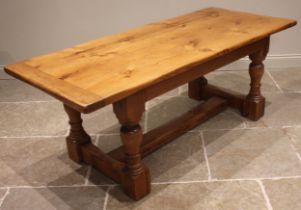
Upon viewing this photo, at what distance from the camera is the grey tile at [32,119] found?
2549 mm

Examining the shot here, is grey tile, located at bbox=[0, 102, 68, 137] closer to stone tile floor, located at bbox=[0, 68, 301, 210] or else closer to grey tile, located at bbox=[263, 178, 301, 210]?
stone tile floor, located at bbox=[0, 68, 301, 210]

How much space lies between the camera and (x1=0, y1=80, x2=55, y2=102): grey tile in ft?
10.0

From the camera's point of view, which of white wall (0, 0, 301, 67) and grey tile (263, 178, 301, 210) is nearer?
grey tile (263, 178, 301, 210)

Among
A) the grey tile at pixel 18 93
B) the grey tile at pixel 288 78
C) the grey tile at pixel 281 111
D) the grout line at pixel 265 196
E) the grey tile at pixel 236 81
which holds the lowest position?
the grey tile at pixel 18 93

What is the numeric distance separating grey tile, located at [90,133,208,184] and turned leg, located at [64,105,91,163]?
0.49 feet

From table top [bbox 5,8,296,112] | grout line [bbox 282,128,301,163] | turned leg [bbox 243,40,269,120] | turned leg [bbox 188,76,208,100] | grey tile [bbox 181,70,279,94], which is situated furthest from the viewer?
grey tile [bbox 181,70,279,94]

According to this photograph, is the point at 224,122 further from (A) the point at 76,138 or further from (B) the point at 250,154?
(A) the point at 76,138

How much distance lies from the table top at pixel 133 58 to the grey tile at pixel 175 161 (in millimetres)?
626

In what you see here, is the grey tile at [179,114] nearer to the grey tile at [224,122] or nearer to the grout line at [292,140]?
the grey tile at [224,122]

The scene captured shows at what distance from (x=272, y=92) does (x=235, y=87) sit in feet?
0.93

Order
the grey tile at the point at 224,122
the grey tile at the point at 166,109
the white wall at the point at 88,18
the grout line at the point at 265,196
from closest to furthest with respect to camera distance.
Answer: the grout line at the point at 265,196 < the grey tile at the point at 224,122 < the grey tile at the point at 166,109 < the white wall at the point at 88,18

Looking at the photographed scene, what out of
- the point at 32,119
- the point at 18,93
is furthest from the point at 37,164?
the point at 18,93

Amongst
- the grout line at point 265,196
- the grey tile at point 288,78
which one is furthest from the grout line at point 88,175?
the grey tile at point 288,78

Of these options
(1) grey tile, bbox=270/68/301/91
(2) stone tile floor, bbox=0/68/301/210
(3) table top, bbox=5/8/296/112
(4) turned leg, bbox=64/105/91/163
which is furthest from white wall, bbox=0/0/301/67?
(4) turned leg, bbox=64/105/91/163
